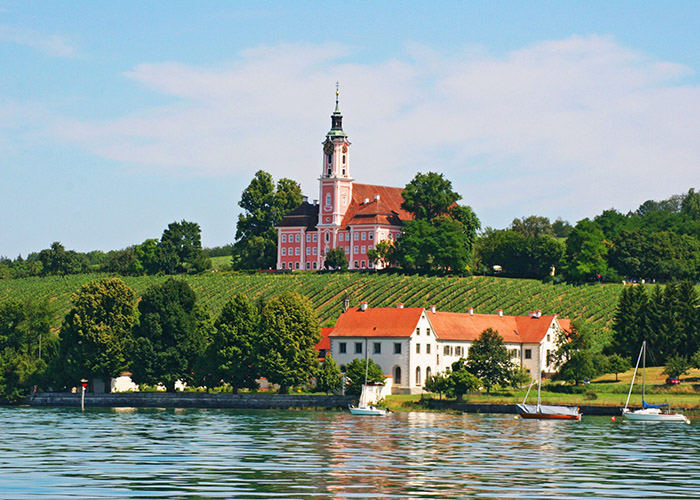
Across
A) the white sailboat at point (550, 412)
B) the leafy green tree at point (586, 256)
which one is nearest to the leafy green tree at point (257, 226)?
the leafy green tree at point (586, 256)

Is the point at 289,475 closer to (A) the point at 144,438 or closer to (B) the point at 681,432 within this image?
(A) the point at 144,438

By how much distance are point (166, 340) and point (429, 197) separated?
→ 86.1 metres

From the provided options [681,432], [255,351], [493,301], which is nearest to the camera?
[681,432]

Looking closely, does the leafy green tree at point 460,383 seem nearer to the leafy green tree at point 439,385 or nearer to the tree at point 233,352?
the leafy green tree at point 439,385

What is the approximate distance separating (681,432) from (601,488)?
1258 inches

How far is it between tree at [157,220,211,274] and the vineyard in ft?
30.6

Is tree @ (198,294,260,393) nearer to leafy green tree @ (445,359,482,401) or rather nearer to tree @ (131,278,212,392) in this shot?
tree @ (131,278,212,392)

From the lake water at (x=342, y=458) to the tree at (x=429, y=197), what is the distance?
103 metres

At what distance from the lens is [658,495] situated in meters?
37.8

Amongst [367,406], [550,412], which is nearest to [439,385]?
[367,406]

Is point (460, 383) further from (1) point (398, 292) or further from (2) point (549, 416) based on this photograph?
(1) point (398, 292)

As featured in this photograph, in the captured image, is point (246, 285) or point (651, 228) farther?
point (651, 228)

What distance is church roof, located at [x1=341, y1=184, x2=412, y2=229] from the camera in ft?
614

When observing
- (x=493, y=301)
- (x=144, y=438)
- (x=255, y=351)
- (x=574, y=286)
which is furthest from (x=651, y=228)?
(x=144, y=438)
